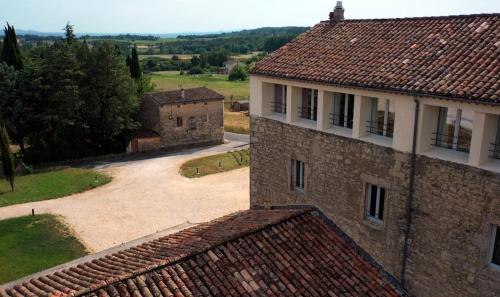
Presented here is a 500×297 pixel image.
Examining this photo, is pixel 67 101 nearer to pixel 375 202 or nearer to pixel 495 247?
pixel 375 202

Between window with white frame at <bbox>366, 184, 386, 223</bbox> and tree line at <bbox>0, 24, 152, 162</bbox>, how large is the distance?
30.4 metres

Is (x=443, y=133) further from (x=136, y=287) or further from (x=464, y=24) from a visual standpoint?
(x=136, y=287)

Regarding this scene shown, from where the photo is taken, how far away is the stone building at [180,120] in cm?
4212

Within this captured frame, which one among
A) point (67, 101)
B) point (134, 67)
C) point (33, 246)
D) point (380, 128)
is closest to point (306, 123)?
point (380, 128)

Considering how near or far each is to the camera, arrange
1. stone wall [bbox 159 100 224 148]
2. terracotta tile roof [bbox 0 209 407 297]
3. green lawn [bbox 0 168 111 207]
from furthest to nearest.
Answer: stone wall [bbox 159 100 224 148] < green lawn [bbox 0 168 111 207] < terracotta tile roof [bbox 0 209 407 297]

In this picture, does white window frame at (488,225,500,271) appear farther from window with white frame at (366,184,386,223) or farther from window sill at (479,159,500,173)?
window with white frame at (366,184,386,223)

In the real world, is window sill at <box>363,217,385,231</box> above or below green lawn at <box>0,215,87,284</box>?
above

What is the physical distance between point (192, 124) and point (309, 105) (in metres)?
29.2

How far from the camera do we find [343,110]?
14.6 metres

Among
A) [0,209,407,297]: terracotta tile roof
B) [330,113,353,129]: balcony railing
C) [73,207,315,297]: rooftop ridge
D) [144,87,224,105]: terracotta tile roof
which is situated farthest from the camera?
[144,87,224,105]: terracotta tile roof

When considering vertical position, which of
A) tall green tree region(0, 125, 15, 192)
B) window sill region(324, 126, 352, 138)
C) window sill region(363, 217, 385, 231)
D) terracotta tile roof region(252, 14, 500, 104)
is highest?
terracotta tile roof region(252, 14, 500, 104)

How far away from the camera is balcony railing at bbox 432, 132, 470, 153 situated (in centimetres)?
1160

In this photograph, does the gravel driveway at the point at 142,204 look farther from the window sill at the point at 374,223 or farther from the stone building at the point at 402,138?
the window sill at the point at 374,223

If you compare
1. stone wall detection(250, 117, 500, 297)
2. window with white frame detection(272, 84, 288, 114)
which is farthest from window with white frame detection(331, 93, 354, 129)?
window with white frame detection(272, 84, 288, 114)
